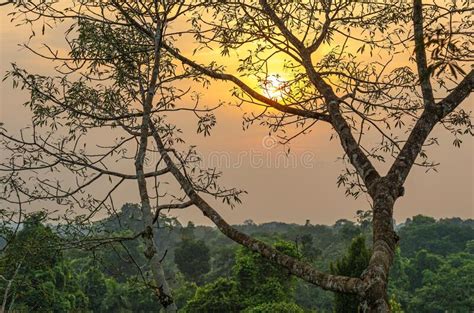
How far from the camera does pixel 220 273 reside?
46562 millimetres

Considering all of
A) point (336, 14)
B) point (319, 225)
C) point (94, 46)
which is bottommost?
point (94, 46)

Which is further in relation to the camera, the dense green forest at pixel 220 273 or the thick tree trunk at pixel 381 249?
the dense green forest at pixel 220 273

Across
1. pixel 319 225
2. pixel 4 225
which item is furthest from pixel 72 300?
pixel 319 225

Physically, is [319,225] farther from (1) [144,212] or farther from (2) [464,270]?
(1) [144,212]

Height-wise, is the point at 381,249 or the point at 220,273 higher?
the point at 220,273

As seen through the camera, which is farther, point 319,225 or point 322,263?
point 319,225

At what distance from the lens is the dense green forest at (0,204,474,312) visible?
6.81 m

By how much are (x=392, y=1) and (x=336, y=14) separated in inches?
36.4

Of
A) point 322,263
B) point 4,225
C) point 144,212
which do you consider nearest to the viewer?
point 144,212

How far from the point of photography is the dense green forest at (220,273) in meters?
6.81

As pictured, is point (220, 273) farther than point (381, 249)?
Yes

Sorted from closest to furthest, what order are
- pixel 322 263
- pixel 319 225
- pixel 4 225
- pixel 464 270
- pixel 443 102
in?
pixel 443 102 < pixel 4 225 < pixel 464 270 < pixel 322 263 < pixel 319 225

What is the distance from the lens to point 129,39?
7.52 meters

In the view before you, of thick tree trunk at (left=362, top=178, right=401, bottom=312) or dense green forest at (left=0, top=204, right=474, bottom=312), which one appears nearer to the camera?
thick tree trunk at (left=362, top=178, right=401, bottom=312)
